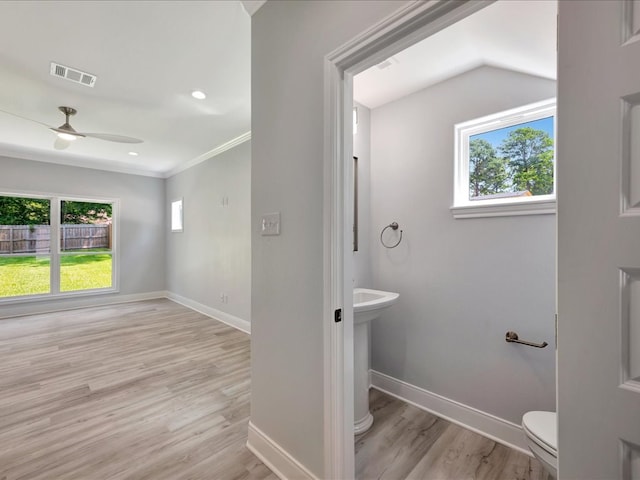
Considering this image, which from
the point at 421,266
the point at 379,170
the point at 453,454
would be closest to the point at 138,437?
the point at 453,454

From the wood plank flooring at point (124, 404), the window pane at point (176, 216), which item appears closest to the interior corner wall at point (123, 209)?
the window pane at point (176, 216)

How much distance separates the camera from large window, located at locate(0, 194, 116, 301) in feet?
15.1

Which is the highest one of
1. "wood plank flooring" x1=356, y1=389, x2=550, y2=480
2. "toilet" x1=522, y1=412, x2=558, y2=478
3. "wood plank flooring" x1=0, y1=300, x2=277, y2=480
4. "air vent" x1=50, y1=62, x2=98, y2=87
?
"air vent" x1=50, y1=62, x2=98, y2=87

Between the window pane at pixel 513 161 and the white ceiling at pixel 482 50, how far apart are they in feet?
1.08

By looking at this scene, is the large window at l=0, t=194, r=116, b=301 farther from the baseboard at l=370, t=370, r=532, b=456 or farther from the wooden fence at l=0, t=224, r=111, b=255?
the baseboard at l=370, t=370, r=532, b=456

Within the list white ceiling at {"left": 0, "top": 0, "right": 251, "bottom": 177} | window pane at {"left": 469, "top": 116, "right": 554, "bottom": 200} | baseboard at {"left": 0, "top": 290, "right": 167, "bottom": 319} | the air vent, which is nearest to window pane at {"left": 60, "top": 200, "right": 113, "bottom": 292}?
baseboard at {"left": 0, "top": 290, "right": 167, "bottom": 319}

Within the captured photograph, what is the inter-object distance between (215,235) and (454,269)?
142 inches

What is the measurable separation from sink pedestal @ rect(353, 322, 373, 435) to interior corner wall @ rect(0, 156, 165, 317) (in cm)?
543

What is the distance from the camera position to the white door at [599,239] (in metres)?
0.62

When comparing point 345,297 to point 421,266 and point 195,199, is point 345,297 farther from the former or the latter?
point 195,199

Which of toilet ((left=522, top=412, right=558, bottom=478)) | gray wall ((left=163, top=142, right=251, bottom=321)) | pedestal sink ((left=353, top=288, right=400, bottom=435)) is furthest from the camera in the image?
gray wall ((left=163, top=142, right=251, bottom=321))

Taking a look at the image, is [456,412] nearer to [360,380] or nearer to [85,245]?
[360,380]

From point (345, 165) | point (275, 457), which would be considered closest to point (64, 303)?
point (275, 457)

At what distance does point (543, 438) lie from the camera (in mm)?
1217
